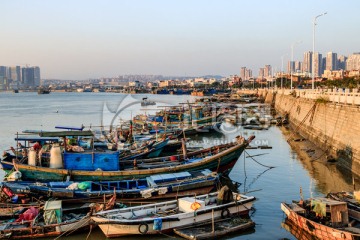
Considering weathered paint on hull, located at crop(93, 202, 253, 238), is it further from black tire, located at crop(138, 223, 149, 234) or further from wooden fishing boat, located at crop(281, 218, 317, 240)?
wooden fishing boat, located at crop(281, 218, 317, 240)

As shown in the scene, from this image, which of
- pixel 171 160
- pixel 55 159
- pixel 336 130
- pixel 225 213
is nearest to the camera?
pixel 225 213

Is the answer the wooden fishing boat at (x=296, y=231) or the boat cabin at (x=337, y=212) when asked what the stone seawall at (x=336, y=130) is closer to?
the wooden fishing boat at (x=296, y=231)

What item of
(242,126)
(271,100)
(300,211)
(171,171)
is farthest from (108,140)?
(271,100)

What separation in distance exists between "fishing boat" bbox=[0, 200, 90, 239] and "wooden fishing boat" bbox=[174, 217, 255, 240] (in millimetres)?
3301

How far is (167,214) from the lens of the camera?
13.3m

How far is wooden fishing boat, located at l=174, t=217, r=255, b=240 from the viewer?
12.4 meters

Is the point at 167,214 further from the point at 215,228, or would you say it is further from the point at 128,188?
the point at 128,188

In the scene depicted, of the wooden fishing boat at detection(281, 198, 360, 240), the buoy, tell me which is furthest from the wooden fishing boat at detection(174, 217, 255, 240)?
the buoy

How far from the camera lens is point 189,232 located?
41.1 feet

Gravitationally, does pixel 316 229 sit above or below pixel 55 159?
below

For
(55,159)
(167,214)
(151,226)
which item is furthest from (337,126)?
(55,159)

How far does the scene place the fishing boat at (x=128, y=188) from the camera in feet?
50.0

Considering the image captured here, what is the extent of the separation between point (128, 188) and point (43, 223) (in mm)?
4141

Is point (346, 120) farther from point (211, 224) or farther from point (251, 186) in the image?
point (211, 224)
